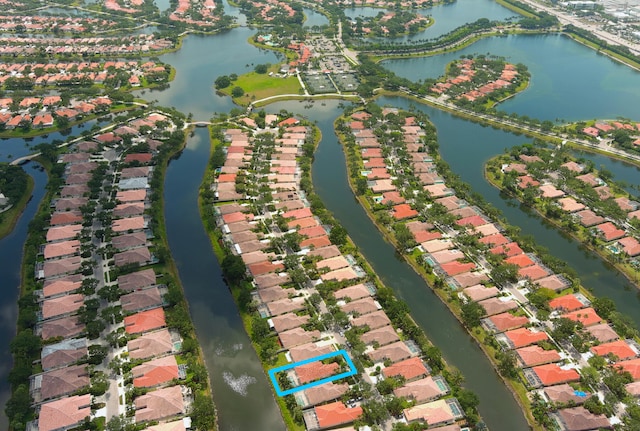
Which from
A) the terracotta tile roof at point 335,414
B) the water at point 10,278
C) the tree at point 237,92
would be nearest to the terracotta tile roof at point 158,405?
the water at point 10,278

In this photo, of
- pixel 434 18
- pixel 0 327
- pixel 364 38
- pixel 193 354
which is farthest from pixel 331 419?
pixel 434 18

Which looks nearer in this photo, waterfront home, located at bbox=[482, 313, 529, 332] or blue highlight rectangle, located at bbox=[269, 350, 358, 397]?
blue highlight rectangle, located at bbox=[269, 350, 358, 397]

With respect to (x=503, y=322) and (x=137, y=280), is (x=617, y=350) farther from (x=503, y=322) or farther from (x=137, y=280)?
(x=137, y=280)

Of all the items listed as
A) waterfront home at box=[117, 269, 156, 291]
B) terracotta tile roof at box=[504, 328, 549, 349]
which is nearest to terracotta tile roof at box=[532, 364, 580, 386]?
terracotta tile roof at box=[504, 328, 549, 349]

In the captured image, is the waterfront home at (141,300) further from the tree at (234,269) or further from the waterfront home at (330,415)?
the waterfront home at (330,415)

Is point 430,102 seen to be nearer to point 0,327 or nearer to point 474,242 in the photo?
point 474,242

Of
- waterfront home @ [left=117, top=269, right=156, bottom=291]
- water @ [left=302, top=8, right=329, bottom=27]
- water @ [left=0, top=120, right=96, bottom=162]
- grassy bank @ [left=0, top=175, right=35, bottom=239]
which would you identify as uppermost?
water @ [left=302, top=8, right=329, bottom=27]

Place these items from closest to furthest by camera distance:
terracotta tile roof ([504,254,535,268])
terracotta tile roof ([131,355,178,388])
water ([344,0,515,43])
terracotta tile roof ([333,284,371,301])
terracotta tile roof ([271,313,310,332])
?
terracotta tile roof ([131,355,178,388])
terracotta tile roof ([271,313,310,332])
terracotta tile roof ([333,284,371,301])
terracotta tile roof ([504,254,535,268])
water ([344,0,515,43])

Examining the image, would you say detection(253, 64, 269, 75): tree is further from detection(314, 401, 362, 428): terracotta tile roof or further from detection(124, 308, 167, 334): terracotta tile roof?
detection(314, 401, 362, 428): terracotta tile roof
